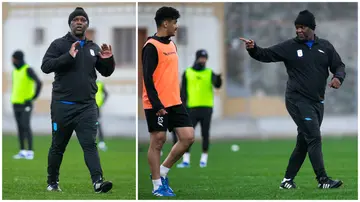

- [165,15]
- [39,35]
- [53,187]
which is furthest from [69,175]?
[39,35]

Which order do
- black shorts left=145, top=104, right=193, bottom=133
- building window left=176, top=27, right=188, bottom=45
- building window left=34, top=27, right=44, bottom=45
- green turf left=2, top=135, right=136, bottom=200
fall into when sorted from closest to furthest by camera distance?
black shorts left=145, top=104, right=193, bottom=133 < green turf left=2, top=135, right=136, bottom=200 < building window left=34, top=27, right=44, bottom=45 < building window left=176, top=27, right=188, bottom=45

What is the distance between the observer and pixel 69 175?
11.1 meters

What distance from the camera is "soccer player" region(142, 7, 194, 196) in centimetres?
843

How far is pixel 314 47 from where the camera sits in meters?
9.33

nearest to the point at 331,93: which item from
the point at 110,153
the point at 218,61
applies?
the point at 218,61

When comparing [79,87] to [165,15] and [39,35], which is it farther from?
[39,35]

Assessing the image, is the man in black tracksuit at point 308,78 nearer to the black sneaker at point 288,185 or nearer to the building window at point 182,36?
the black sneaker at point 288,185

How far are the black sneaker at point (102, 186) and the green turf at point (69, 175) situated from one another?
57 millimetres

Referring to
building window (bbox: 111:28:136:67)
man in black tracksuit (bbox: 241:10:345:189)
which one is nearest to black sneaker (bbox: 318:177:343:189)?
man in black tracksuit (bbox: 241:10:345:189)

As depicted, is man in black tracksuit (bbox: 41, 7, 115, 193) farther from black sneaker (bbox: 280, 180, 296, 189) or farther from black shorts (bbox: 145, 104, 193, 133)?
black sneaker (bbox: 280, 180, 296, 189)

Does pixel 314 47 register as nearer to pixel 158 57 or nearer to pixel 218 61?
pixel 158 57

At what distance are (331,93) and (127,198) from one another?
1732 centimetres

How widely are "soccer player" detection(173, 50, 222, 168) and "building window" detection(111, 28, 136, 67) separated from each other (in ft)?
33.7

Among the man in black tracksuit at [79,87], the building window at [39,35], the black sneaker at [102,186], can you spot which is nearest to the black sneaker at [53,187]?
the man in black tracksuit at [79,87]
